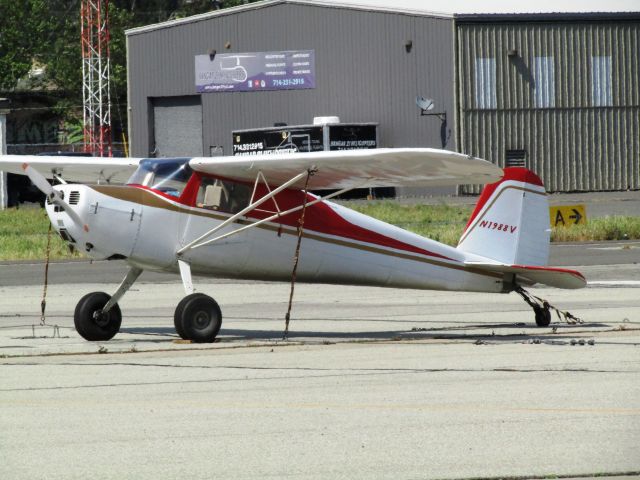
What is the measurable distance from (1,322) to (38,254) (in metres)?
11.8

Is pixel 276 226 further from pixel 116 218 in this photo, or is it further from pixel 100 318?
pixel 100 318

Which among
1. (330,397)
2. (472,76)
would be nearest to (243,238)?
(330,397)

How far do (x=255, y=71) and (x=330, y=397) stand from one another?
42.7 metres

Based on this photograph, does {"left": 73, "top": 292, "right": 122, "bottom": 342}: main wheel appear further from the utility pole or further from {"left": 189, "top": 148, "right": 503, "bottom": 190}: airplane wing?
the utility pole

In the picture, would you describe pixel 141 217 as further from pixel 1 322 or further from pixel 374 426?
pixel 374 426

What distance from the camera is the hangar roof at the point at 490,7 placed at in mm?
46812

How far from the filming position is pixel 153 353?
1107cm

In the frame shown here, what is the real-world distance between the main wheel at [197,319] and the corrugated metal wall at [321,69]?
36.3 meters

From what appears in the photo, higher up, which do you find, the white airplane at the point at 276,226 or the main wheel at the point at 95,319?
the white airplane at the point at 276,226

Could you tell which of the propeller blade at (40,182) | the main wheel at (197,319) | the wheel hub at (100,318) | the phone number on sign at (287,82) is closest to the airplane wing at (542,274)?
the main wheel at (197,319)

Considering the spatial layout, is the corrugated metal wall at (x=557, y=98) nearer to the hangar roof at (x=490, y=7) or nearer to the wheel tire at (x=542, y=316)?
the hangar roof at (x=490, y=7)

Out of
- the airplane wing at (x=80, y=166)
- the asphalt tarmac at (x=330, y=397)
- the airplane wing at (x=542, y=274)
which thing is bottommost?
the asphalt tarmac at (x=330, y=397)

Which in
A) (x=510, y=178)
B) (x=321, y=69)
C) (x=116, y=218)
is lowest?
(x=116, y=218)

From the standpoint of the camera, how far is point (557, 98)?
47.4 meters
